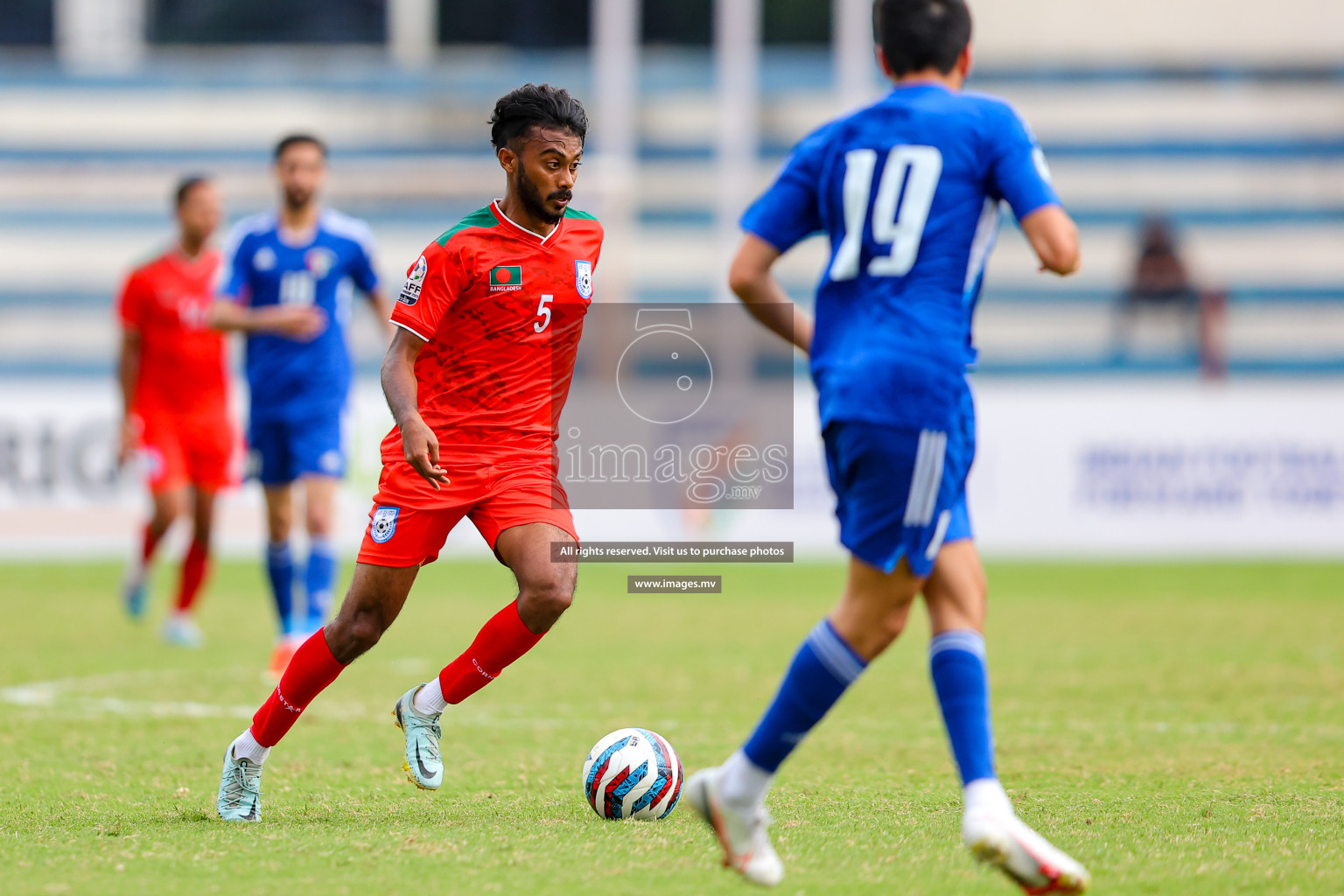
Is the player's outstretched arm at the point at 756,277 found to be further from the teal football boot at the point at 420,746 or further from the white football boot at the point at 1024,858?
the teal football boot at the point at 420,746

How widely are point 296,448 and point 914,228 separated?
220 inches

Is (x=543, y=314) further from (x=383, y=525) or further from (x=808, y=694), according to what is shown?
(x=808, y=694)

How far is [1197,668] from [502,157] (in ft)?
17.3

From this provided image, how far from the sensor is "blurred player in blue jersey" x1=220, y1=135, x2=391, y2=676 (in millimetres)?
8922

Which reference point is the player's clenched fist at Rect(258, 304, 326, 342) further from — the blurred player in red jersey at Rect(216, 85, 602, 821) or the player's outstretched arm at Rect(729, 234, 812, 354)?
the player's outstretched arm at Rect(729, 234, 812, 354)

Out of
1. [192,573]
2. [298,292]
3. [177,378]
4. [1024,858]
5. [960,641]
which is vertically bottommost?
[192,573]

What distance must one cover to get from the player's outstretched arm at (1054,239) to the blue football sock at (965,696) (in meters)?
0.90

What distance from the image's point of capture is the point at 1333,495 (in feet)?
50.8

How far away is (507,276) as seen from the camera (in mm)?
5207

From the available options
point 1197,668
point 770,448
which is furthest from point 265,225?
Answer: point 770,448

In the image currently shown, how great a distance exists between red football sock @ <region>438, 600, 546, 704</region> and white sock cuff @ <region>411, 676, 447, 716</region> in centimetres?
2

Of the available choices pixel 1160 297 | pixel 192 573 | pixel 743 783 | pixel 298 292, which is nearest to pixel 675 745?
pixel 743 783

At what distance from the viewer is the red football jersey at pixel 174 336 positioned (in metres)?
10.9

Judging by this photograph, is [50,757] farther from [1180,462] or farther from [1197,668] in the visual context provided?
[1180,462]
